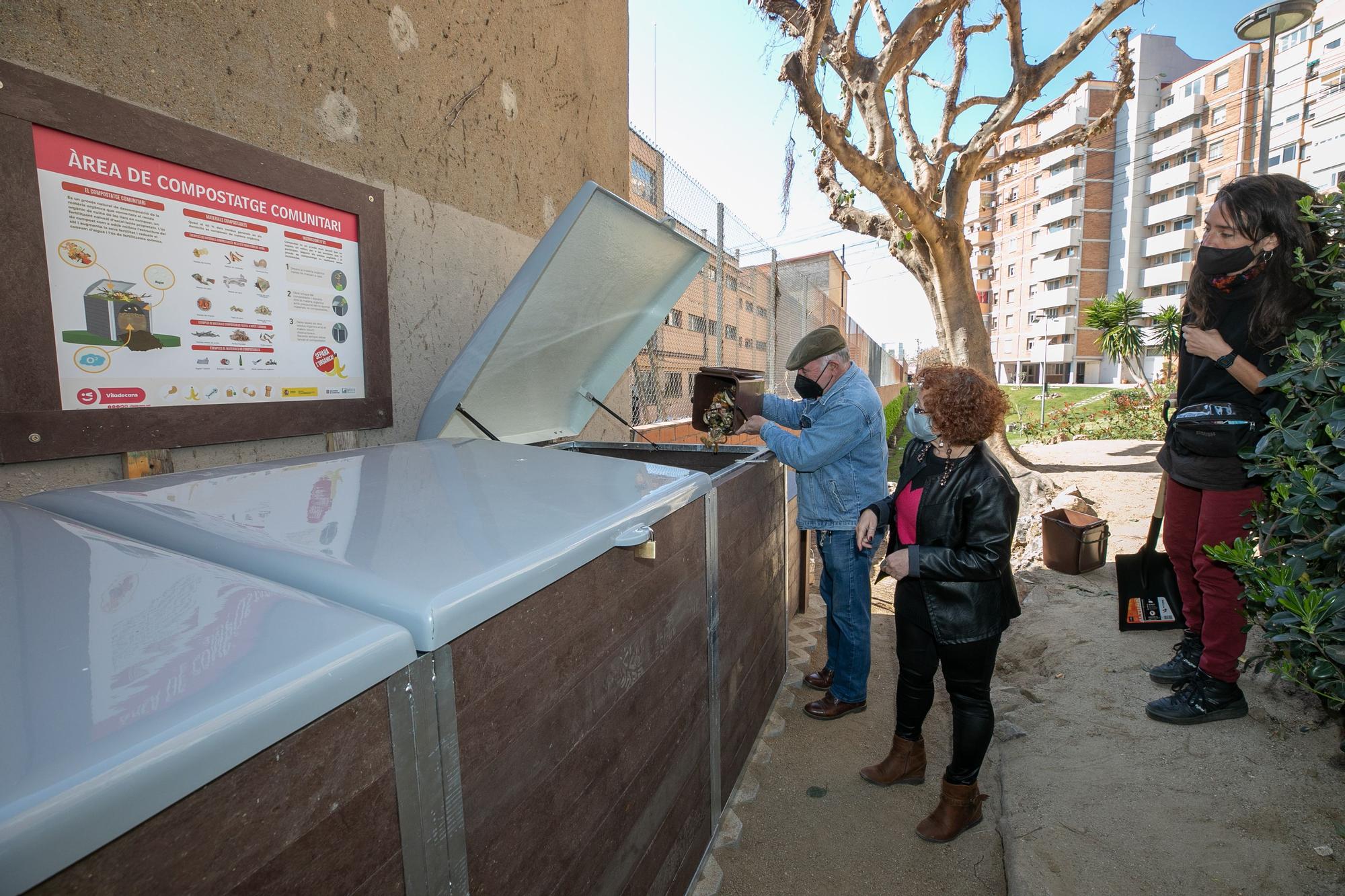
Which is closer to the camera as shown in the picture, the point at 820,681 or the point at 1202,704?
the point at 1202,704

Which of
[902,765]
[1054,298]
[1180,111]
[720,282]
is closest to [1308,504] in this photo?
[902,765]

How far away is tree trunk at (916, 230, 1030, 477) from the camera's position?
28.5ft

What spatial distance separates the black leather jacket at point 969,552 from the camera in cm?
229

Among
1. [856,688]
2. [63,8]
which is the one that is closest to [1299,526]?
[856,688]

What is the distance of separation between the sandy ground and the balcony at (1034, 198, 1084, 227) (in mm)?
52067

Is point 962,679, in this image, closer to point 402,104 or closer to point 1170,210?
point 402,104

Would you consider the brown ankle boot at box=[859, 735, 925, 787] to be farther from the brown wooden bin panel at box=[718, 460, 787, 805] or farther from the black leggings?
the brown wooden bin panel at box=[718, 460, 787, 805]

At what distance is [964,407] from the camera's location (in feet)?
7.77

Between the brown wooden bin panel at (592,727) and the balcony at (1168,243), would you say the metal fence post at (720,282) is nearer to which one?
the brown wooden bin panel at (592,727)

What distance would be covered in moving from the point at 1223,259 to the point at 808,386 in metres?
1.74

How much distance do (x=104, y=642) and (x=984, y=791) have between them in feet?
10.3

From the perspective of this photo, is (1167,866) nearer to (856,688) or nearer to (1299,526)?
(1299,526)

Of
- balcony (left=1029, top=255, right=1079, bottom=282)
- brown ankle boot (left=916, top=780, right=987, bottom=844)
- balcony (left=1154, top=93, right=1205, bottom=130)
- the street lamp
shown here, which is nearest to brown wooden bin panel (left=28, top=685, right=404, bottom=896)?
brown ankle boot (left=916, top=780, right=987, bottom=844)

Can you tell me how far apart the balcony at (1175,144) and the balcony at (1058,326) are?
1116 cm
